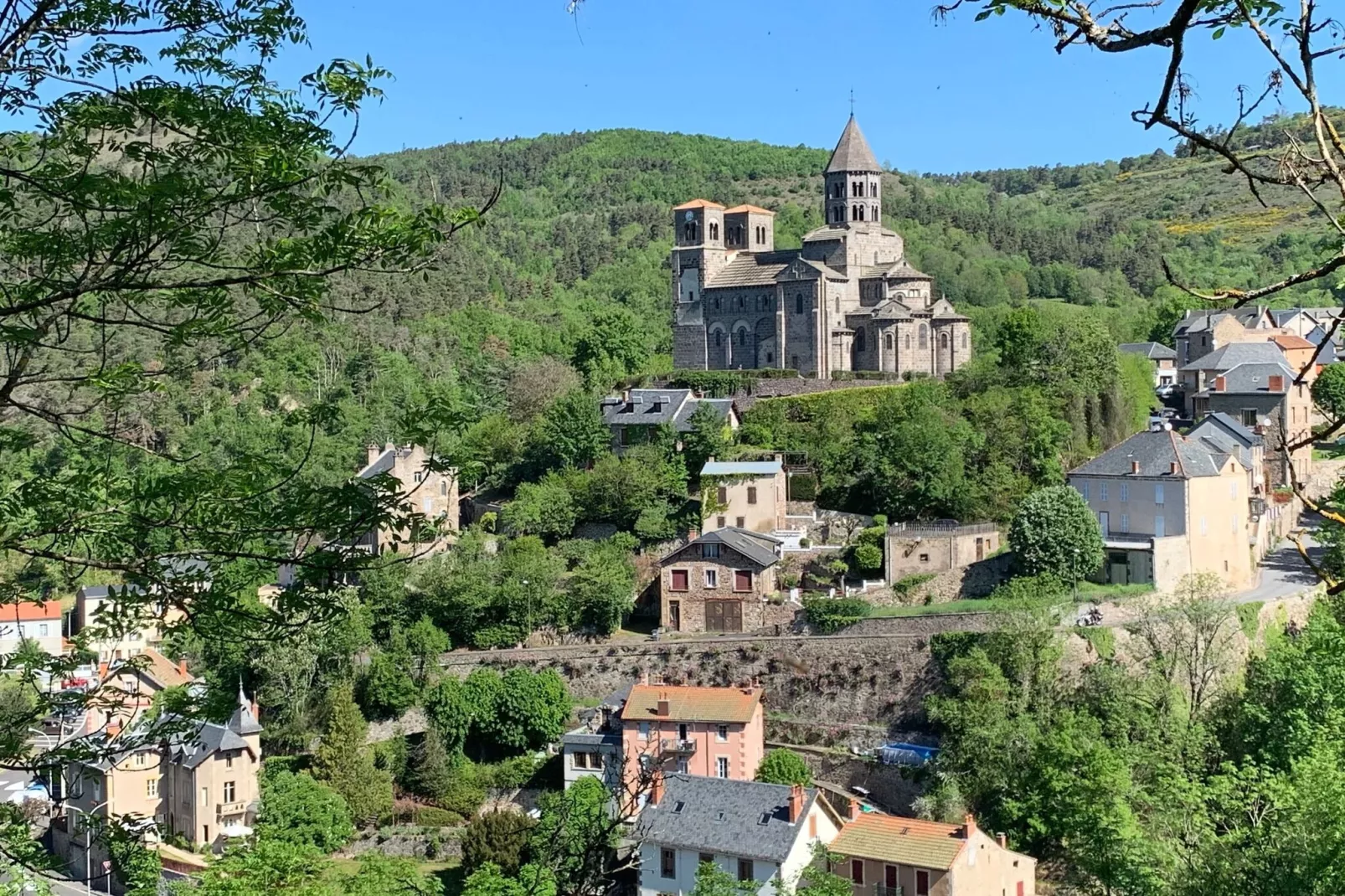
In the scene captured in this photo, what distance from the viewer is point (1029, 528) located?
35.5 meters

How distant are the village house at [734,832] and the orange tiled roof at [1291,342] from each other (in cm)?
2755

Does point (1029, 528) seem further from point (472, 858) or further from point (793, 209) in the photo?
point (793, 209)

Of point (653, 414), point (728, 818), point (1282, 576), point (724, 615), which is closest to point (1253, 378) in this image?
point (1282, 576)

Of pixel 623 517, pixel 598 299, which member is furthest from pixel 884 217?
pixel 623 517

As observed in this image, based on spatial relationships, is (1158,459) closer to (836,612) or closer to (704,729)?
(836,612)

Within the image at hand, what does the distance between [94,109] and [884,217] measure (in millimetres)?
96381

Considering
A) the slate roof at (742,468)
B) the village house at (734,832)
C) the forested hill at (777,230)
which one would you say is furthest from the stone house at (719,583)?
the forested hill at (777,230)

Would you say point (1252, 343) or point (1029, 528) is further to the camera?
point (1252, 343)

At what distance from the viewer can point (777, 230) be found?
9962 cm

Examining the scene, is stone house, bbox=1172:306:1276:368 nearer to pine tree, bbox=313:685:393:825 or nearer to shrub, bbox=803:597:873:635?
shrub, bbox=803:597:873:635

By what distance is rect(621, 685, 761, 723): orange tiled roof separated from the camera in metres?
34.8

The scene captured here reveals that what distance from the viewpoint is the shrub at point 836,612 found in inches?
1455

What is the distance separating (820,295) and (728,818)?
24672 mm

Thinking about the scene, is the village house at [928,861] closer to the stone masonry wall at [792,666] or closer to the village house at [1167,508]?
the stone masonry wall at [792,666]
